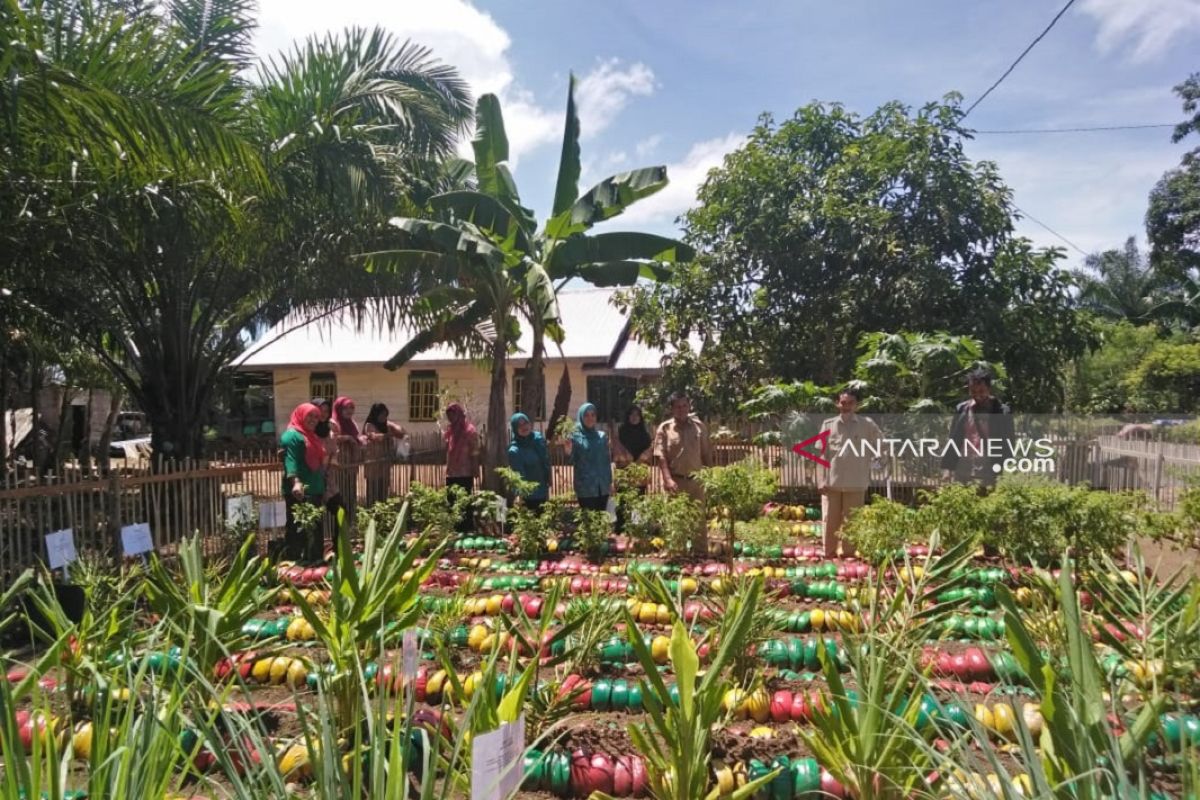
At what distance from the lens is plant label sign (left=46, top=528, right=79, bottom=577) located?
4594 millimetres

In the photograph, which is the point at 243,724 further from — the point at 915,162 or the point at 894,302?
the point at 915,162

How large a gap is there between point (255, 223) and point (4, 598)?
676 cm

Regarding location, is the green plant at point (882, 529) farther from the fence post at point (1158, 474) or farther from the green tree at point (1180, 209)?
the green tree at point (1180, 209)

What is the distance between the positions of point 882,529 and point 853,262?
6903mm

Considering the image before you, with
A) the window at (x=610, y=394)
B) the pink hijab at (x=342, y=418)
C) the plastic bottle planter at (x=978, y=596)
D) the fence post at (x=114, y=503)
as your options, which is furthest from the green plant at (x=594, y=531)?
the window at (x=610, y=394)

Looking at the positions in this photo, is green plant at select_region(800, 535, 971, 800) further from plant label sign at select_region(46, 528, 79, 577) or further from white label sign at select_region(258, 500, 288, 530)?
white label sign at select_region(258, 500, 288, 530)

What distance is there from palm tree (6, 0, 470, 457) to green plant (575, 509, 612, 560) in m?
3.89

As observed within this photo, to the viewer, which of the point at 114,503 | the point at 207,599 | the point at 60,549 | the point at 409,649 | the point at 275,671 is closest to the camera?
the point at 409,649

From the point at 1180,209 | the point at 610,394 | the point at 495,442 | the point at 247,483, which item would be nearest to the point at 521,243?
the point at 495,442

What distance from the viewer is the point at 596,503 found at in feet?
25.3

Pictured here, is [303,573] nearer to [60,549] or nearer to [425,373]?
[60,549]

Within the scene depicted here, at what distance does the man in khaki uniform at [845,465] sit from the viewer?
21.0 feet

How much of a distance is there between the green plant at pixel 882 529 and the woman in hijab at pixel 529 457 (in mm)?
3497

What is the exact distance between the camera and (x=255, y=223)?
332 inches
